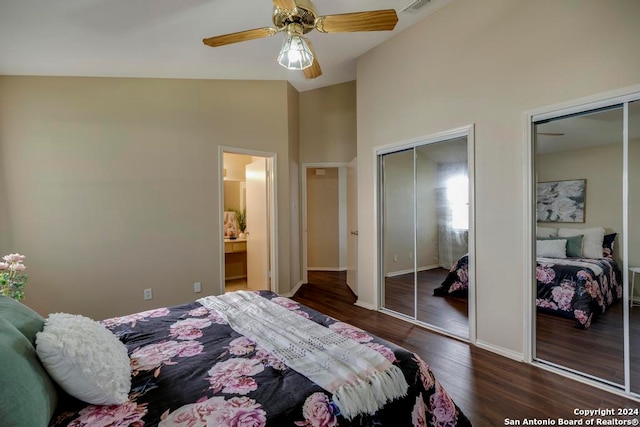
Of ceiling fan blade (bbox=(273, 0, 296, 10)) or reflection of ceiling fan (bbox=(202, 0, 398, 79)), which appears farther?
reflection of ceiling fan (bbox=(202, 0, 398, 79))

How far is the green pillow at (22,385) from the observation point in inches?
32.7

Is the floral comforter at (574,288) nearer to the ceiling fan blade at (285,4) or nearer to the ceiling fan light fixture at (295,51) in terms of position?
the ceiling fan light fixture at (295,51)

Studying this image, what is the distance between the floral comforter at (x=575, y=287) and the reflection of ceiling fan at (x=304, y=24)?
2256 mm

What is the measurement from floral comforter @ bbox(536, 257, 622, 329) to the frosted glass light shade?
244 centimetres

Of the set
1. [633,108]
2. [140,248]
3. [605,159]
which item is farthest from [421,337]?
[140,248]

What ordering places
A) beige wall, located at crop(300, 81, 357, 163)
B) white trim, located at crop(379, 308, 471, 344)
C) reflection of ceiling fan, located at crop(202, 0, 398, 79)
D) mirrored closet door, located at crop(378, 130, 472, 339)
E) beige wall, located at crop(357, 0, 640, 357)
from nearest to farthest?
reflection of ceiling fan, located at crop(202, 0, 398, 79), beige wall, located at crop(357, 0, 640, 357), white trim, located at crop(379, 308, 471, 344), mirrored closet door, located at crop(378, 130, 472, 339), beige wall, located at crop(300, 81, 357, 163)

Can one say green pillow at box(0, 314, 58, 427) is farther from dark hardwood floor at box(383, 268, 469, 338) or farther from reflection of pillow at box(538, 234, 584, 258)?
reflection of pillow at box(538, 234, 584, 258)

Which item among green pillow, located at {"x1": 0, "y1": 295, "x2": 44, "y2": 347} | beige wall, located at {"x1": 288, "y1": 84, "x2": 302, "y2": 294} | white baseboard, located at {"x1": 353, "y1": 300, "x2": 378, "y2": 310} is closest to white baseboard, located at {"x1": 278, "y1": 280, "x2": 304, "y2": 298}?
beige wall, located at {"x1": 288, "y1": 84, "x2": 302, "y2": 294}

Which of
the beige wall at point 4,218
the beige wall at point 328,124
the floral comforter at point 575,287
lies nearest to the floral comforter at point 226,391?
the floral comforter at point 575,287

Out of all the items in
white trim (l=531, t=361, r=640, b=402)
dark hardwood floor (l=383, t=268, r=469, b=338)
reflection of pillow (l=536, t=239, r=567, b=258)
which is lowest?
white trim (l=531, t=361, r=640, b=402)

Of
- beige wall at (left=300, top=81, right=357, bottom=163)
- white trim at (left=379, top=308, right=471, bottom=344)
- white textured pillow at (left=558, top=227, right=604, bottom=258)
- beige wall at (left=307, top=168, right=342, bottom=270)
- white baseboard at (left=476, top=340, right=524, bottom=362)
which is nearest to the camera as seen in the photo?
white textured pillow at (left=558, top=227, right=604, bottom=258)

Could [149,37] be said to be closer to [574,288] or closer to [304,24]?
[304,24]

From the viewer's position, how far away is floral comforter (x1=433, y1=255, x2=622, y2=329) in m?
2.25

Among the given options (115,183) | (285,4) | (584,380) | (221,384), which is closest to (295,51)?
(285,4)
